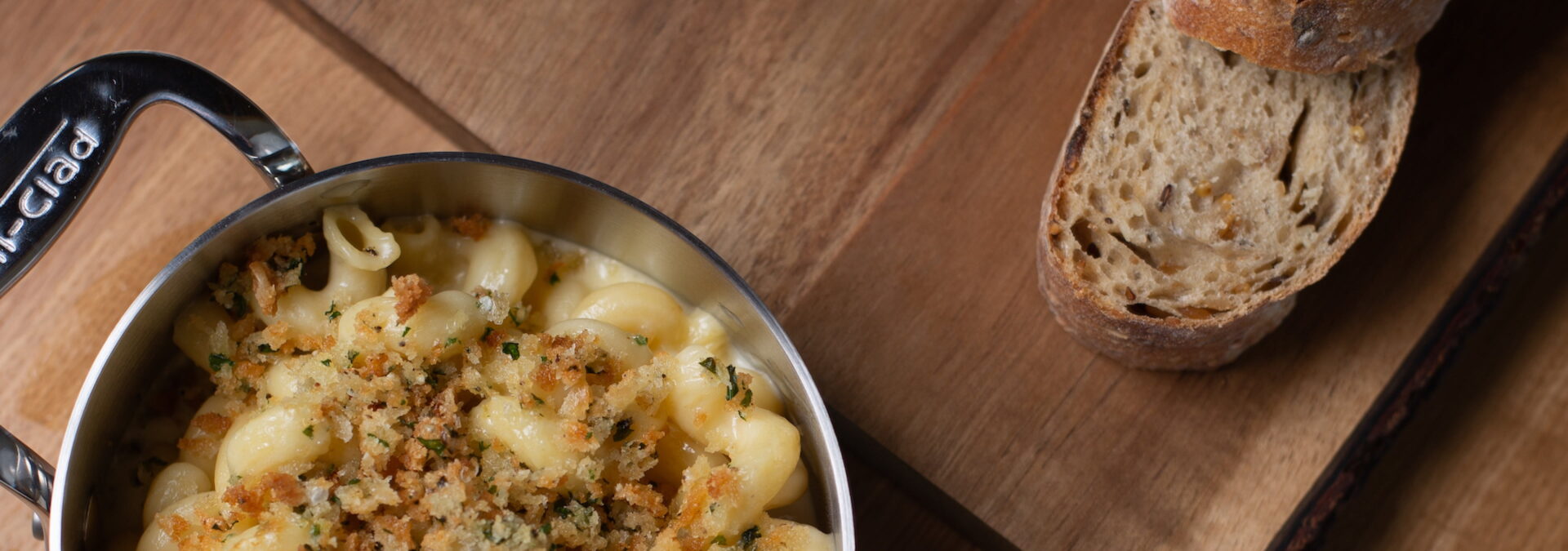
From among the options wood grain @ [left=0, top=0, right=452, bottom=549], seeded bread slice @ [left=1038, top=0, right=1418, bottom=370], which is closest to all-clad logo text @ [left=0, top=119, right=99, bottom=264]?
wood grain @ [left=0, top=0, right=452, bottom=549]

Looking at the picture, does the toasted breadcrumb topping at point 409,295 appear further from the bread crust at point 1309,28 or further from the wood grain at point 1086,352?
the bread crust at point 1309,28

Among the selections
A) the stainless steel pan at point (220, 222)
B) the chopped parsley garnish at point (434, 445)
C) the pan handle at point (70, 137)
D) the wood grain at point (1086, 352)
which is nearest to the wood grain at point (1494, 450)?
the wood grain at point (1086, 352)

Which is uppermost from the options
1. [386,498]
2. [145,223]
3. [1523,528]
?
[1523,528]

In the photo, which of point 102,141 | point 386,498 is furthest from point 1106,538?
point 102,141

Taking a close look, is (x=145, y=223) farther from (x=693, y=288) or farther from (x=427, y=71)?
(x=693, y=288)

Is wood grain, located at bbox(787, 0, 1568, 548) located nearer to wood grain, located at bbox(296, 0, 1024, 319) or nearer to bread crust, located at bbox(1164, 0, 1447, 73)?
wood grain, located at bbox(296, 0, 1024, 319)

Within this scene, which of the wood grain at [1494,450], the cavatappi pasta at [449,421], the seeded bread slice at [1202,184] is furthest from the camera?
the wood grain at [1494,450]

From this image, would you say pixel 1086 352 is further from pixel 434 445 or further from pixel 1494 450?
pixel 434 445
